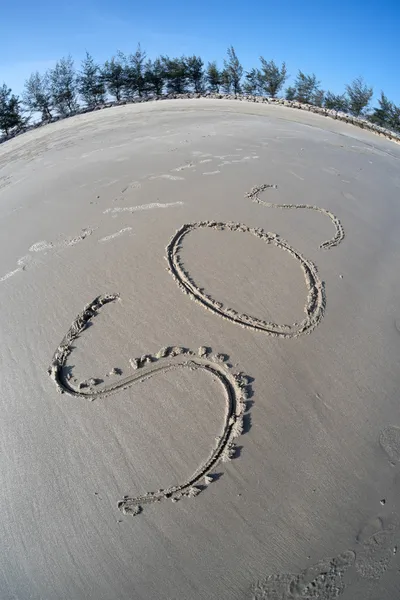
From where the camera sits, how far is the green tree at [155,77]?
20.8 m

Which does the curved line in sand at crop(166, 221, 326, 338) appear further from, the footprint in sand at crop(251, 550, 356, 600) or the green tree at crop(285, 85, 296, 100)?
the green tree at crop(285, 85, 296, 100)

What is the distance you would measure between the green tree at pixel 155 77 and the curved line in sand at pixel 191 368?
2049cm

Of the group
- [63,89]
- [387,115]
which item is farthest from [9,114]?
[387,115]

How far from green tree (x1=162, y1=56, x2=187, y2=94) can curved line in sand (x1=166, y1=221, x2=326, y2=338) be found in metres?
18.3

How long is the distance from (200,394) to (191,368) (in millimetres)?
280

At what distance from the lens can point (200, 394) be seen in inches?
142

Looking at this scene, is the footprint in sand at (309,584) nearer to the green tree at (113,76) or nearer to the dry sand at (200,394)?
the dry sand at (200,394)

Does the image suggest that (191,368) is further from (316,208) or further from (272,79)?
(272,79)

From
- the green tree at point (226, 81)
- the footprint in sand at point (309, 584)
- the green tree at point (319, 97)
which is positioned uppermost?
the green tree at point (226, 81)

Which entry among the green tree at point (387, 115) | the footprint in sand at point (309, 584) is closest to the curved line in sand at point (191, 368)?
the footprint in sand at point (309, 584)

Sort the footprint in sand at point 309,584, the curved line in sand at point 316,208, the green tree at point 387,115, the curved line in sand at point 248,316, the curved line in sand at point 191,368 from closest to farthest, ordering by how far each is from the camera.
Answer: the footprint in sand at point 309,584
the curved line in sand at point 191,368
the curved line in sand at point 248,316
the curved line in sand at point 316,208
the green tree at point 387,115

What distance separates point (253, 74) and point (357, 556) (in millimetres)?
22543

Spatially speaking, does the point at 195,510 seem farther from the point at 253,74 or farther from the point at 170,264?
the point at 253,74

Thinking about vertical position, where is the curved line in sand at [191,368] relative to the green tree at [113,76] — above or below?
below
